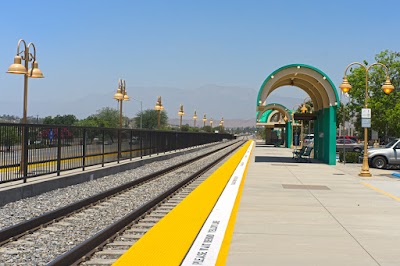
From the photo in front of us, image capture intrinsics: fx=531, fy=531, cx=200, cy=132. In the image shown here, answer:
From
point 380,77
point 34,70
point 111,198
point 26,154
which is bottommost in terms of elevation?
point 111,198

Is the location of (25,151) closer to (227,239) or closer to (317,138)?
(227,239)

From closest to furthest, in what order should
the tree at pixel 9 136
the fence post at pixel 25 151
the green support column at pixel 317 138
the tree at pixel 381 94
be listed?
the tree at pixel 9 136 < the fence post at pixel 25 151 < the green support column at pixel 317 138 < the tree at pixel 381 94

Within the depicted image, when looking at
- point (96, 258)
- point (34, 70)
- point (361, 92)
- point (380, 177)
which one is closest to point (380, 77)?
point (361, 92)

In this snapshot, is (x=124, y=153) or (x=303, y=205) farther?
(x=124, y=153)

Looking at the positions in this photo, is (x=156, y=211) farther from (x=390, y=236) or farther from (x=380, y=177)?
(x=380, y=177)

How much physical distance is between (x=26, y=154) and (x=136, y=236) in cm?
680

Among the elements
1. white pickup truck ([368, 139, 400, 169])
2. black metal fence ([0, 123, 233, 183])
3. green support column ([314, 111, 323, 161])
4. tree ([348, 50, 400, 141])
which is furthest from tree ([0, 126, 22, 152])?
tree ([348, 50, 400, 141])

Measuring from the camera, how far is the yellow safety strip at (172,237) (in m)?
7.05

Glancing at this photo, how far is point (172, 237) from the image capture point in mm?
8633

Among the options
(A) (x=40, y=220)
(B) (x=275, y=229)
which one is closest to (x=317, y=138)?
(B) (x=275, y=229)

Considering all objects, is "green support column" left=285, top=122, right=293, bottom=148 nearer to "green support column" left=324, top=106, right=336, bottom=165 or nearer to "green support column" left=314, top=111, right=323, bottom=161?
"green support column" left=314, top=111, right=323, bottom=161

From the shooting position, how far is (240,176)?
70.9ft

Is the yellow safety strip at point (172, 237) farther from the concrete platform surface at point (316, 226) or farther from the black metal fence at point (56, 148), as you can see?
the black metal fence at point (56, 148)

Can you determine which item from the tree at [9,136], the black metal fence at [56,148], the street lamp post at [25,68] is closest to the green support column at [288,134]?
the black metal fence at [56,148]
